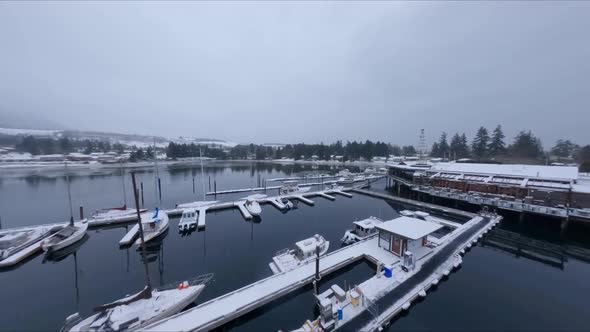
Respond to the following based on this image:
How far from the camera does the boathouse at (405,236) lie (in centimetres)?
1298

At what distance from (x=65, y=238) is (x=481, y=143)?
8489cm

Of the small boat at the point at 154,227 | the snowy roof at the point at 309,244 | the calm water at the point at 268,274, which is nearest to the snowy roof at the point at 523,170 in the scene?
the calm water at the point at 268,274

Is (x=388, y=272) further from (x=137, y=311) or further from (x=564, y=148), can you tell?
(x=564, y=148)

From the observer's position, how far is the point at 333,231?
769 inches

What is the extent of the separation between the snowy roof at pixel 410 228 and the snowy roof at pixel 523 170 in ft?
67.2

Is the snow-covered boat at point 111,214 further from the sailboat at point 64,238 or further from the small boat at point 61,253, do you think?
the small boat at point 61,253

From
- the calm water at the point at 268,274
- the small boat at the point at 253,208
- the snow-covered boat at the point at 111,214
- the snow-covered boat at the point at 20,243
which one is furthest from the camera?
the small boat at the point at 253,208

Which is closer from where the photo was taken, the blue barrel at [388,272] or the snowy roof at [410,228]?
the blue barrel at [388,272]

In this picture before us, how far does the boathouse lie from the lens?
42.6ft

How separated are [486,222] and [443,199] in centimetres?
1046

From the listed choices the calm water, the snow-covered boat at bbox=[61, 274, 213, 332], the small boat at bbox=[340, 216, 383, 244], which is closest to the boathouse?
the calm water

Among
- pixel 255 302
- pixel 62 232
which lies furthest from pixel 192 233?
pixel 255 302

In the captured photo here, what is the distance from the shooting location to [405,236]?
1261 cm

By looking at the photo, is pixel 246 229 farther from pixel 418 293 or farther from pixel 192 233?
pixel 418 293
